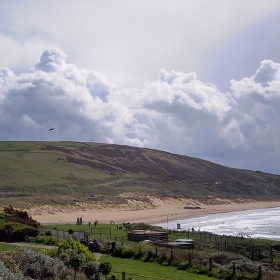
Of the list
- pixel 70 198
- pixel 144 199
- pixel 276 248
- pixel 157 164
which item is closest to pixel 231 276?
pixel 276 248

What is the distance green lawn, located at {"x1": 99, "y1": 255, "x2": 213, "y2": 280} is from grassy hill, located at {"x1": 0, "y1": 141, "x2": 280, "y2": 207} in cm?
4264

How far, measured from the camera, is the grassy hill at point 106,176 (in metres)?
87.8

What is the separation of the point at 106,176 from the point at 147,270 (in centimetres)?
9830

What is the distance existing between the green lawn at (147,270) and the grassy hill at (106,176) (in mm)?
42643

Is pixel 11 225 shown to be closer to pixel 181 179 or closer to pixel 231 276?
pixel 231 276

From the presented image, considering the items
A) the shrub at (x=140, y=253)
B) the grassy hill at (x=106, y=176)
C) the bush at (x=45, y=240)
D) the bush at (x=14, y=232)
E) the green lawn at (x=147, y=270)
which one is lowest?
the green lawn at (x=147, y=270)

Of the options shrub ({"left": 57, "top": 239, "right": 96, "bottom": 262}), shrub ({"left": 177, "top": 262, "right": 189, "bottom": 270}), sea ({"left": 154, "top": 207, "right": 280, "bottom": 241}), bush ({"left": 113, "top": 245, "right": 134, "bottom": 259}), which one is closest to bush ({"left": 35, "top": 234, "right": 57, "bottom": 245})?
bush ({"left": 113, "top": 245, "right": 134, "bottom": 259})

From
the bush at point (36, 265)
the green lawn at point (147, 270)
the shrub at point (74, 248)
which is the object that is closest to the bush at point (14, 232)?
the green lawn at point (147, 270)

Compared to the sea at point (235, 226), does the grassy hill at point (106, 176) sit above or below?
above

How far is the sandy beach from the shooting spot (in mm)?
62625

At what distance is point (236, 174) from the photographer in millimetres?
178000

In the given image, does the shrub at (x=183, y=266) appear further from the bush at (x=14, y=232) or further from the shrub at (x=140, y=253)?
the bush at (x=14, y=232)

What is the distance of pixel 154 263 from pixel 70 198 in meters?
54.9

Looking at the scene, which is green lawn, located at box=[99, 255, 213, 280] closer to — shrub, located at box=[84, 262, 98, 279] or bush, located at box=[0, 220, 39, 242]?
shrub, located at box=[84, 262, 98, 279]
